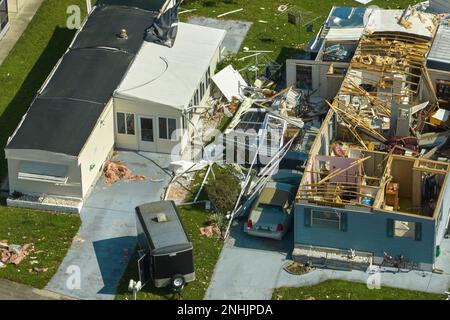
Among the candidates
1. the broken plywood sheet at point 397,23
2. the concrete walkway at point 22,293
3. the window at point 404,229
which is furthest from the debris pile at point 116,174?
the broken plywood sheet at point 397,23

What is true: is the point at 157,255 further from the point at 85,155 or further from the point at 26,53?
the point at 26,53

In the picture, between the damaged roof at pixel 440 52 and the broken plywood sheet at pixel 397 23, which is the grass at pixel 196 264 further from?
the broken plywood sheet at pixel 397 23

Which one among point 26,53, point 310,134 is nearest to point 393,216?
point 310,134

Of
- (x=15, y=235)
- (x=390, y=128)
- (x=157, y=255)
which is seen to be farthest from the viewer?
(x=390, y=128)

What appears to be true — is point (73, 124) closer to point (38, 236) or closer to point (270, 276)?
point (38, 236)

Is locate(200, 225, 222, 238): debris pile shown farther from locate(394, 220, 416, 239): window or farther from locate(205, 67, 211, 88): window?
locate(205, 67, 211, 88): window

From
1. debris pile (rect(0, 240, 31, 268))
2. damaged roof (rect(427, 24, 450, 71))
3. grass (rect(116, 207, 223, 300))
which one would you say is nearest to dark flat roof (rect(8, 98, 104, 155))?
debris pile (rect(0, 240, 31, 268))
